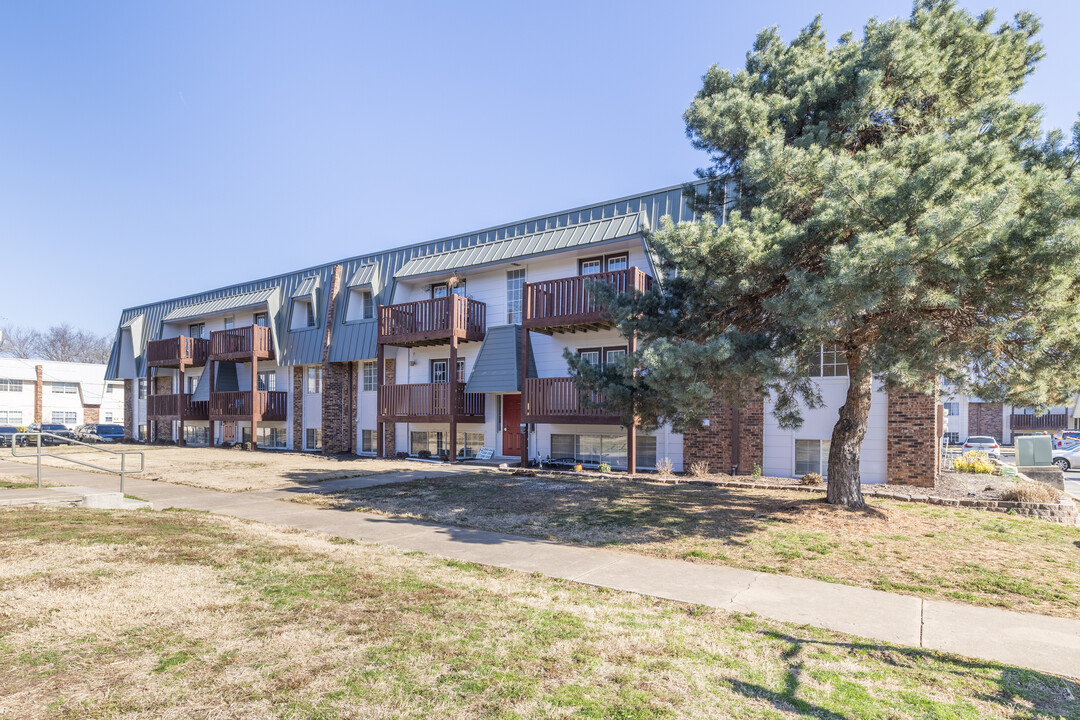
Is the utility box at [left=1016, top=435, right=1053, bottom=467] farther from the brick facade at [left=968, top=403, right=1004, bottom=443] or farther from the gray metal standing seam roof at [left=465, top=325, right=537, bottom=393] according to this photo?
the brick facade at [left=968, top=403, right=1004, bottom=443]

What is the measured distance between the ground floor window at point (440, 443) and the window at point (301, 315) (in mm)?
8346

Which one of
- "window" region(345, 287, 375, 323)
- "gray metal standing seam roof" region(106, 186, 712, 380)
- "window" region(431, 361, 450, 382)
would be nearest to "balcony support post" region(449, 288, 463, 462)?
"window" region(431, 361, 450, 382)

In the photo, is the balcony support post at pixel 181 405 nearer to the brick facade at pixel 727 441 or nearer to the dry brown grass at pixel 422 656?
the brick facade at pixel 727 441

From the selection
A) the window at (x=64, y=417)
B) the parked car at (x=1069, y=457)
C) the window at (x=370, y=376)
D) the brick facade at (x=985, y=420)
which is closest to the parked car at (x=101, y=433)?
the window at (x=64, y=417)

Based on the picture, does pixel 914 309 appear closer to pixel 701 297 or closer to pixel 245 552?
pixel 701 297

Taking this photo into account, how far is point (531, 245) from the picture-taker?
770 inches

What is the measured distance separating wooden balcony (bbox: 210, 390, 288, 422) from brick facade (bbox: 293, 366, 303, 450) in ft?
2.32

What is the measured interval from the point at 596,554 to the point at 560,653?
350cm

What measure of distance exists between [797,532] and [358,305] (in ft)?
68.2

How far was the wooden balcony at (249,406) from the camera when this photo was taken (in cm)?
2703

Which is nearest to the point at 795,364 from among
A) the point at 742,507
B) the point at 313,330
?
the point at 742,507

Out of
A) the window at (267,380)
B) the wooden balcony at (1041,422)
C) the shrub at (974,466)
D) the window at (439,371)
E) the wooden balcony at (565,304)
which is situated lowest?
Answer: the wooden balcony at (1041,422)

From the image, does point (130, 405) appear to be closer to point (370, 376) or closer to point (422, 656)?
point (370, 376)

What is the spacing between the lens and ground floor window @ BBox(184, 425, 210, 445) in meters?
32.6
